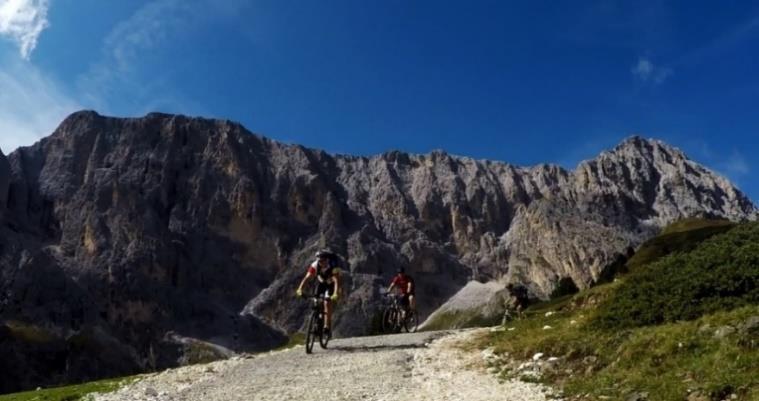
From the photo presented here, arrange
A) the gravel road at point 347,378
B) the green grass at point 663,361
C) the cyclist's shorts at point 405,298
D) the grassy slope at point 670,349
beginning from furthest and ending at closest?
1. the cyclist's shorts at point 405,298
2. the gravel road at point 347,378
3. the grassy slope at point 670,349
4. the green grass at point 663,361

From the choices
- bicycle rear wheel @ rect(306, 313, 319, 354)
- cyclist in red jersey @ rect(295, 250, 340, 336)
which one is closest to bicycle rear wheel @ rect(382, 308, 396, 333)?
bicycle rear wheel @ rect(306, 313, 319, 354)

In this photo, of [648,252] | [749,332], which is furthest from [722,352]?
[648,252]

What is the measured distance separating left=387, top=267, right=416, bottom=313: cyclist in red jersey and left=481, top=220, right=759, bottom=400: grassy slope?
1240 cm

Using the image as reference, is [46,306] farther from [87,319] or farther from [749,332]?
[749,332]

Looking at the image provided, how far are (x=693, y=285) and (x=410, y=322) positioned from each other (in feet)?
62.3

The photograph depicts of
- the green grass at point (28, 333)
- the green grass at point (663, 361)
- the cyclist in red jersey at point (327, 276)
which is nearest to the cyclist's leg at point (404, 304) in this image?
the cyclist in red jersey at point (327, 276)

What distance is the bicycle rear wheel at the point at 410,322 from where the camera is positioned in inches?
1372

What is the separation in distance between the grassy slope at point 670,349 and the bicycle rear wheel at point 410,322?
44.0 feet

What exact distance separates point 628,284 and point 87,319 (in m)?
204

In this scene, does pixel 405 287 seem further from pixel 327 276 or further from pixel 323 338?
pixel 327 276

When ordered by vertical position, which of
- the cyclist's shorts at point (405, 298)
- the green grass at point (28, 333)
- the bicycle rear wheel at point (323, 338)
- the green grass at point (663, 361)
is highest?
the green grass at point (28, 333)

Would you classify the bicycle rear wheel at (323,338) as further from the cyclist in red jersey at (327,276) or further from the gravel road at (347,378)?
the cyclist in red jersey at (327,276)

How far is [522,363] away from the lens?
18359mm

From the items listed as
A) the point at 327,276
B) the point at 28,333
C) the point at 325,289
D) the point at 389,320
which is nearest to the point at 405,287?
the point at 389,320
